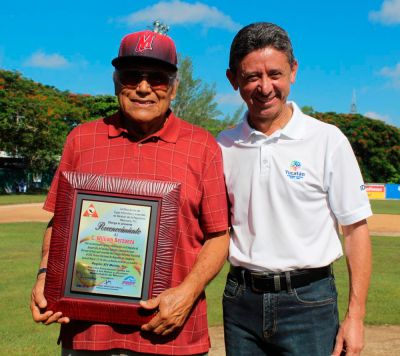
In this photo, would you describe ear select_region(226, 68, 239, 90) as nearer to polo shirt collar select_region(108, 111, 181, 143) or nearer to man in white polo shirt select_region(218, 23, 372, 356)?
man in white polo shirt select_region(218, 23, 372, 356)

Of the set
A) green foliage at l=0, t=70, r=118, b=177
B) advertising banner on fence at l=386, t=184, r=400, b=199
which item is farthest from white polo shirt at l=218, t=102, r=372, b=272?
advertising banner on fence at l=386, t=184, r=400, b=199

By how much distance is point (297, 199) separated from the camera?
113 inches

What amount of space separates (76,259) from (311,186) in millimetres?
1242

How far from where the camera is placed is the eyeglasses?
106 inches

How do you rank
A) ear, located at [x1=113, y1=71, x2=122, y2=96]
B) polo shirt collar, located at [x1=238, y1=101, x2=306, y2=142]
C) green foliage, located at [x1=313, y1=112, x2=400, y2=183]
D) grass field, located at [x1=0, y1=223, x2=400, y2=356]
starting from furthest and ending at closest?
green foliage, located at [x1=313, y1=112, x2=400, y2=183], grass field, located at [x1=0, y1=223, x2=400, y2=356], polo shirt collar, located at [x1=238, y1=101, x2=306, y2=142], ear, located at [x1=113, y1=71, x2=122, y2=96]

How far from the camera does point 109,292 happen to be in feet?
8.16

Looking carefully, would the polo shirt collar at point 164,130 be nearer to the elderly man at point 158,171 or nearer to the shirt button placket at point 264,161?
the elderly man at point 158,171

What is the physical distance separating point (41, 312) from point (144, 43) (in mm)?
1341

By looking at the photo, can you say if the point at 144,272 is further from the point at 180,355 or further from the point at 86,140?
the point at 86,140

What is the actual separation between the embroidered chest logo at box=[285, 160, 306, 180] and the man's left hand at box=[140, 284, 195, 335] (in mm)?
823

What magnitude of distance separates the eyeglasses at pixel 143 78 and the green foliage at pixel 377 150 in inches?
2151

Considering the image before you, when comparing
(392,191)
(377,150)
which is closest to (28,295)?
(392,191)

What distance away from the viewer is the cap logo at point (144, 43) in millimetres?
2617

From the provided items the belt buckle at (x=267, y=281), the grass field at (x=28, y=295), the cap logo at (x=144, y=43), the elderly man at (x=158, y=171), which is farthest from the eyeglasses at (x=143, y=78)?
the grass field at (x=28, y=295)
